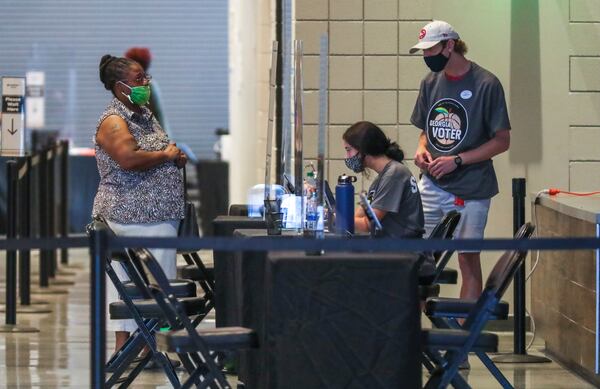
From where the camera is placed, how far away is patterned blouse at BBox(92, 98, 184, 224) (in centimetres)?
760

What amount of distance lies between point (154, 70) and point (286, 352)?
1815 cm

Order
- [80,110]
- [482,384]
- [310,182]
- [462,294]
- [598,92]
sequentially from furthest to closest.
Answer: [80,110], [598,92], [462,294], [482,384], [310,182]

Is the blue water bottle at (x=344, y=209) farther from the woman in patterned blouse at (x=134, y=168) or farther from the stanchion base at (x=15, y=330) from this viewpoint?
the stanchion base at (x=15, y=330)

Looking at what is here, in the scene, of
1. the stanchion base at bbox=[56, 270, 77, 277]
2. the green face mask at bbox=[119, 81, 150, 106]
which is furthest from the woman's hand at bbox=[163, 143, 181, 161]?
the stanchion base at bbox=[56, 270, 77, 277]

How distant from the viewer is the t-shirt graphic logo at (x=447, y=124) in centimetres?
802

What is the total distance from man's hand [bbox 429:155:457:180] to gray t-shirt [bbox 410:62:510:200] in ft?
0.32

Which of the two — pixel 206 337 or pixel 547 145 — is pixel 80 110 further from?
pixel 206 337

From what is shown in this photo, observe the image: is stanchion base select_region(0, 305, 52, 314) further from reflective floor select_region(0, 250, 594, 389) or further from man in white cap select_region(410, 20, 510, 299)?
man in white cap select_region(410, 20, 510, 299)

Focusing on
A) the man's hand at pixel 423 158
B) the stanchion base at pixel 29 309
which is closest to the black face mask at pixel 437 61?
the man's hand at pixel 423 158

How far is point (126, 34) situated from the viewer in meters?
23.4

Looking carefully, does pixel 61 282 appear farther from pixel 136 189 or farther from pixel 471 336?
pixel 471 336

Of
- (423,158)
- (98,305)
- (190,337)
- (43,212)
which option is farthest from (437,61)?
(43,212)

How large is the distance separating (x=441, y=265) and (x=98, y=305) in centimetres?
219

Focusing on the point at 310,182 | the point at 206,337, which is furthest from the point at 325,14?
the point at 206,337
